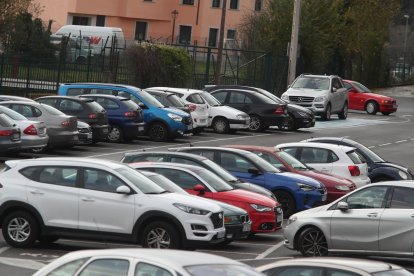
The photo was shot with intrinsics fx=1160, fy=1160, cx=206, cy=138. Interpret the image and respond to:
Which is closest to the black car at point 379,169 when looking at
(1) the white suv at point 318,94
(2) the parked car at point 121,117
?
(2) the parked car at point 121,117

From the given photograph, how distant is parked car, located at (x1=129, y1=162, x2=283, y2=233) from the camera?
→ 2008cm

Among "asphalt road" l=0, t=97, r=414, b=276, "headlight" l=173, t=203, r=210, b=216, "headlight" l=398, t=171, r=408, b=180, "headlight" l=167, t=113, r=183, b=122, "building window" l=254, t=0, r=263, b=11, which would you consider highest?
"building window" l=254, t=0, r=263, b=11

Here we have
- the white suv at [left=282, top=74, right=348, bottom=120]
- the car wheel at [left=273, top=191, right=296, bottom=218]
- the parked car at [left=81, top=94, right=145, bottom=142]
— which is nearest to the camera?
the car wheel at [left=273, top=191, right=296, bottom=218]

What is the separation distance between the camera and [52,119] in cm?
3136

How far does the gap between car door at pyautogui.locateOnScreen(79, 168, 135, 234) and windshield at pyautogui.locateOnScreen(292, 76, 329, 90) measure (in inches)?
1210

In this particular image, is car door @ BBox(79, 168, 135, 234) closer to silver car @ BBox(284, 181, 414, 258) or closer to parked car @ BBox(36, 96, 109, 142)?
silver car @ BBox(284, 181, 414, 258)

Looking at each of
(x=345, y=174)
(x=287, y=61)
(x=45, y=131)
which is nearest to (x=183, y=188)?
(x=345, y=174)

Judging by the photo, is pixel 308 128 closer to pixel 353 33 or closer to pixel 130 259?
pixel 353 33

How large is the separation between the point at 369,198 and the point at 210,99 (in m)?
22.2

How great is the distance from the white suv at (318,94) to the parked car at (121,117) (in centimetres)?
1246

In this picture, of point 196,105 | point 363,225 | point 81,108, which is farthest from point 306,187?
point 196,105

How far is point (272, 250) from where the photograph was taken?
19609 millimetres

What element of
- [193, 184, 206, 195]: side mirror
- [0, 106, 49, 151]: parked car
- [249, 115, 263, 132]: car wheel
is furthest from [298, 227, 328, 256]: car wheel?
[249, 115, 263, 132]: car wheel

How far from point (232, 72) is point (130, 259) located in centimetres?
4869
